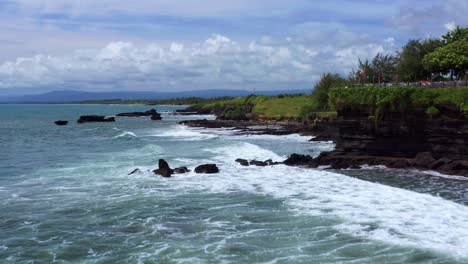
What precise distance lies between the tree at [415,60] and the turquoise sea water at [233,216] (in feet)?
84.9

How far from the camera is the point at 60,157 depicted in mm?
38031

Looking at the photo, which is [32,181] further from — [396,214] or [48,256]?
[396,214]

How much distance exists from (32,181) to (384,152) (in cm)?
2066

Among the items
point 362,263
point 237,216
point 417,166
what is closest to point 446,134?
point 417,166

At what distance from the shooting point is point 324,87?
230 feet

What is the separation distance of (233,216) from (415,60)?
37899 millimetres

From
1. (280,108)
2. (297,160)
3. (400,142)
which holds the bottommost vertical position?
(297,160)

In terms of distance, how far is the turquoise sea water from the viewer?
1372cm

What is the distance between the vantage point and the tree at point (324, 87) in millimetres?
68688

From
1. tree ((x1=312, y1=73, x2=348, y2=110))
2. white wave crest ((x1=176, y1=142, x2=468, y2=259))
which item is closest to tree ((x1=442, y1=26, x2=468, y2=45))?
tree ((x1=312, y1=73, x2=348, y2=110))

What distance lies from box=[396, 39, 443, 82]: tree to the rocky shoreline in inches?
674

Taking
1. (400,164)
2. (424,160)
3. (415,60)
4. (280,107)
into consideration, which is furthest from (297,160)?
(280,107)

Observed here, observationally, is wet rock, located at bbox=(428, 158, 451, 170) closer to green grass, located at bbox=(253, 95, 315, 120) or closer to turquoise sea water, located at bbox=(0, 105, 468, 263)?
turquoise sea water, located at bbox=(0, 105, 468, 263)

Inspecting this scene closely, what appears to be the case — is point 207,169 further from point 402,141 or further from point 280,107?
point 280,107
